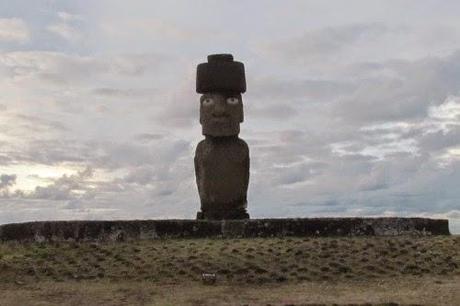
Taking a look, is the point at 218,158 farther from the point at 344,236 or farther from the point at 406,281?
the point at 406,281

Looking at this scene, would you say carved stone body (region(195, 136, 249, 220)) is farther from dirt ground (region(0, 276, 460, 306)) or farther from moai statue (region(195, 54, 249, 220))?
dirt ground (region(0, 276, 460, 306))

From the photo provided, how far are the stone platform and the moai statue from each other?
1.86 metres

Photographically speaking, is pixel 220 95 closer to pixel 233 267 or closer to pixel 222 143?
pixel 222 143

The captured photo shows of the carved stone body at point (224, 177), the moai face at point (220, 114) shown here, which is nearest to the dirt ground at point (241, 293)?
the carved stone body at point (224, 177)

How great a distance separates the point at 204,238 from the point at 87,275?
3.07 m

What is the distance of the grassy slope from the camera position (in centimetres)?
1233

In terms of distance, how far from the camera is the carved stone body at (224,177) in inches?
694

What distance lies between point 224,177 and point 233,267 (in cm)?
458

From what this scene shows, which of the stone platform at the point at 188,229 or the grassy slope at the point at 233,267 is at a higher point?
the stone platform at the point at 188,229

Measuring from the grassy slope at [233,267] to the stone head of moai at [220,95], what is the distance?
3.49 m

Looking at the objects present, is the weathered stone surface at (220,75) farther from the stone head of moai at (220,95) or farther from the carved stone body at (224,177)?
the carved stone body at (224,177)

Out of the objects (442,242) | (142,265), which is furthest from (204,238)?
(442,242)

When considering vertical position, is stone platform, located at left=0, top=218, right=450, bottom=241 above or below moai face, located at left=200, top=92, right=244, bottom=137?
below

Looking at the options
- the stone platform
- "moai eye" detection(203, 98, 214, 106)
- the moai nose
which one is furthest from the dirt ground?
"moai eye" detection(203, 98, 214, 106)
